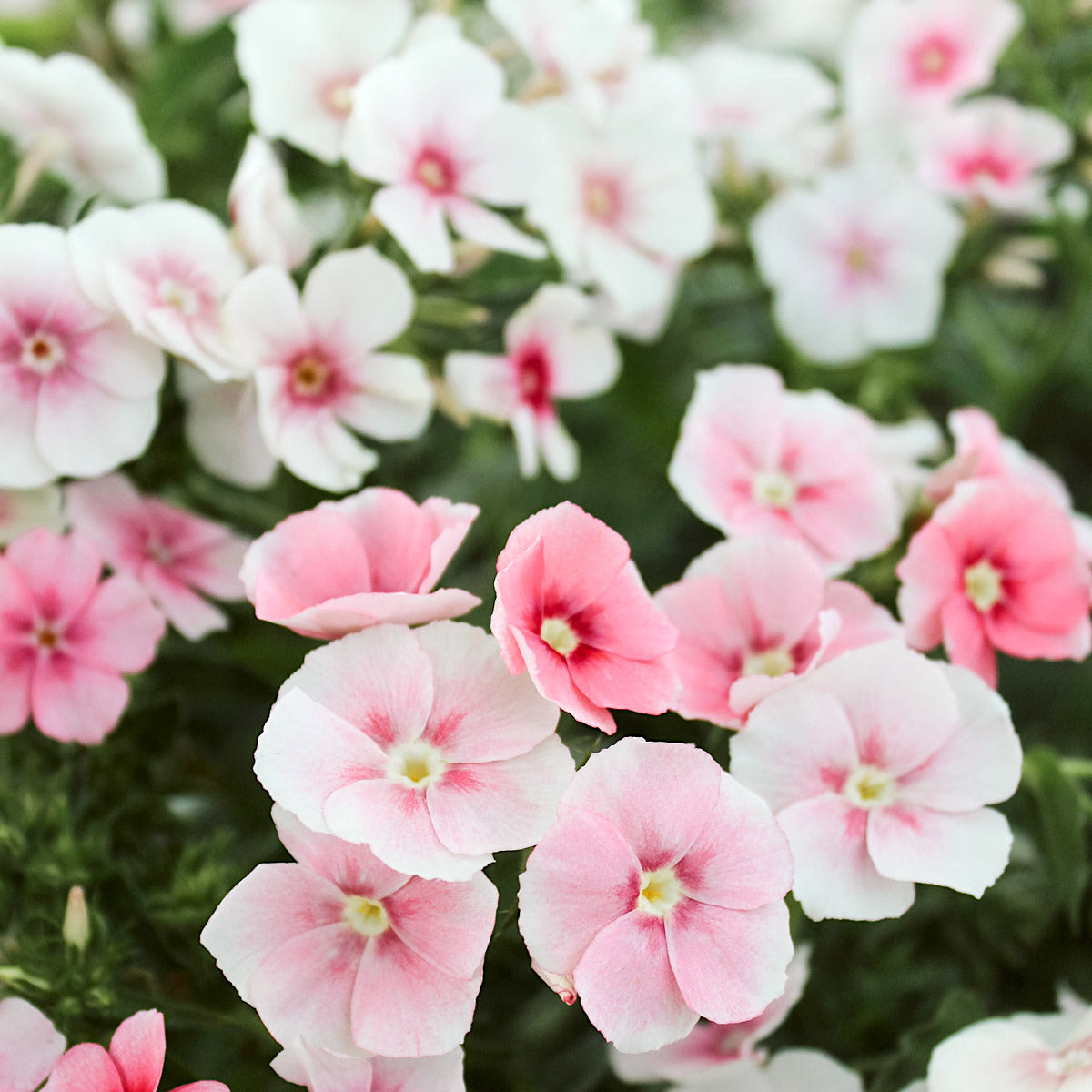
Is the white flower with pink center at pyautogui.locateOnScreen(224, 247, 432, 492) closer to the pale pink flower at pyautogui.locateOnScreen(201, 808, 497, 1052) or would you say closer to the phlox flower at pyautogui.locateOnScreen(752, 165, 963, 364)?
the pale pink flower at pyautogui.locateOnScreen(201, 808, 497, 1052)

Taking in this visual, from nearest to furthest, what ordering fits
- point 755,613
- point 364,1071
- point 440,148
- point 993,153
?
point 364,1071, point 755,613, point 440,148, point 993,153

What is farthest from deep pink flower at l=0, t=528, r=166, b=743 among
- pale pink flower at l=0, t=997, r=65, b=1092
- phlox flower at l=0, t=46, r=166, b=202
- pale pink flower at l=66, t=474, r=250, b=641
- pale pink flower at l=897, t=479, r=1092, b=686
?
pale pink flower at l=897, t=479, r=1092, b=686

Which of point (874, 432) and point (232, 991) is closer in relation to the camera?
point (232, 991)

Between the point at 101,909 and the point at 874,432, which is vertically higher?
the point at 874,432

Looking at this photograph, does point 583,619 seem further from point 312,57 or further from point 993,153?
point 993,153

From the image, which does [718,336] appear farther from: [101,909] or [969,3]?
[101,909]

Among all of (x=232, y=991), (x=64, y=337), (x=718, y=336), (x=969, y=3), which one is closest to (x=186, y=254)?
(x=64, y=337)

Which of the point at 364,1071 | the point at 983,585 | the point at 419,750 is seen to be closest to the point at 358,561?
the point at 419,750
